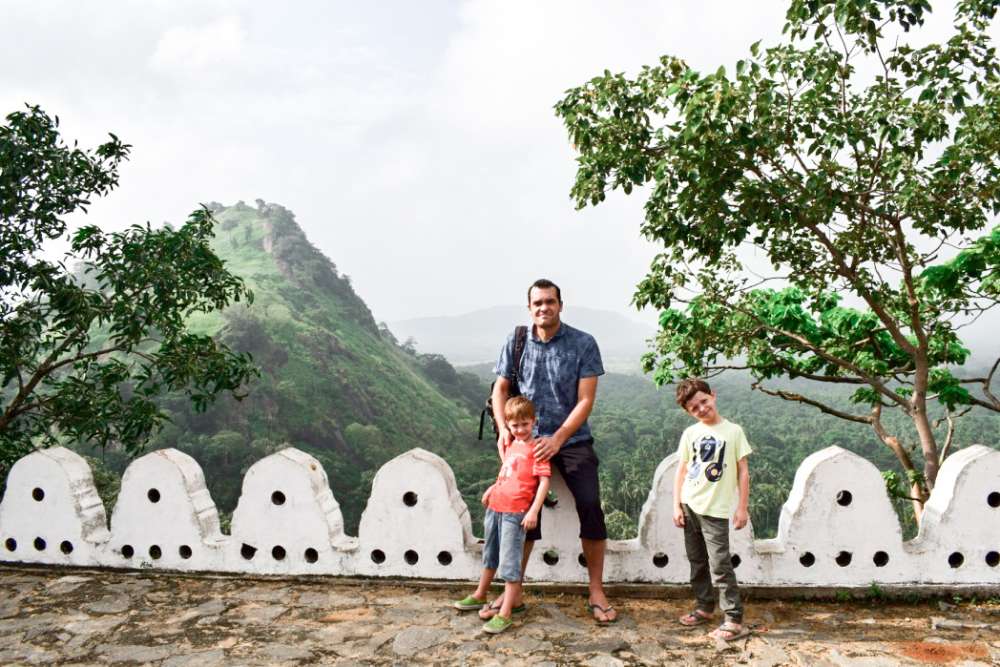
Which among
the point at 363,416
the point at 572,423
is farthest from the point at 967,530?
the point at 363,416

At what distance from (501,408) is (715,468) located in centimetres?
117

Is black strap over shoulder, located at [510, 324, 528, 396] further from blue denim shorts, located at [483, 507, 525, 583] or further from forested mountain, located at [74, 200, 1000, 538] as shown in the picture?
forested mountain, located at [74, 200, 1000, 538]

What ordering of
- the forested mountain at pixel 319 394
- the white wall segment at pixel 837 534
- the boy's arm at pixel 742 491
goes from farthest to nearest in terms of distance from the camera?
the forested mountain at pixel 319 394 → the white wall segment at pixel 837 534 → the boy's arm at pixel 742 491

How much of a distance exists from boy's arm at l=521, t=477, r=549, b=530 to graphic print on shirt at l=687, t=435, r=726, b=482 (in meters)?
0.77

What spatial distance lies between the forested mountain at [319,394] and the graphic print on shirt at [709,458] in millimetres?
19785

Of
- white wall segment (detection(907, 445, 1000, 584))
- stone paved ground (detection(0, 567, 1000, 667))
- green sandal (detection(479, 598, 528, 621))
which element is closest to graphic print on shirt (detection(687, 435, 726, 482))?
stone paved ground (detection(0, 567, 1000, 667))

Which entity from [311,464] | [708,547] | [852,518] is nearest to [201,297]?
[311,464]

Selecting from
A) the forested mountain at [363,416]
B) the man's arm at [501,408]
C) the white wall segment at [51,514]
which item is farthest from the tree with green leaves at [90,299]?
the forested mountain at [363,416]

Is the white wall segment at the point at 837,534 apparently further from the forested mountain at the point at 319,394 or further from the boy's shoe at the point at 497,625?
the forested mountain at the point at 319,394

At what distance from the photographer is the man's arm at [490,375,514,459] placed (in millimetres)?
3791

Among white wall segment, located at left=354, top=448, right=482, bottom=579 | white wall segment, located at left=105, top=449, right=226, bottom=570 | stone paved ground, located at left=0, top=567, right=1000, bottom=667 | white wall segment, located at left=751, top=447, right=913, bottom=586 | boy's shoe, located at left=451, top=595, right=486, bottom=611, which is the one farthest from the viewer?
white wall segment, located at left=105, top=449, right=226, bottom=570

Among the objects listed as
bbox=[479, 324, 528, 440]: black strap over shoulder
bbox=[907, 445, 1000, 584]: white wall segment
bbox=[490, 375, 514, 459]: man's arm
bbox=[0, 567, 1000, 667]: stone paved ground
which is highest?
bbox=[479, 324, 528, 440]: black strap over shoulder

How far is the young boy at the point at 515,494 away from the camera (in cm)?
363

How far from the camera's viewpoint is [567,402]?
3.83 meters
